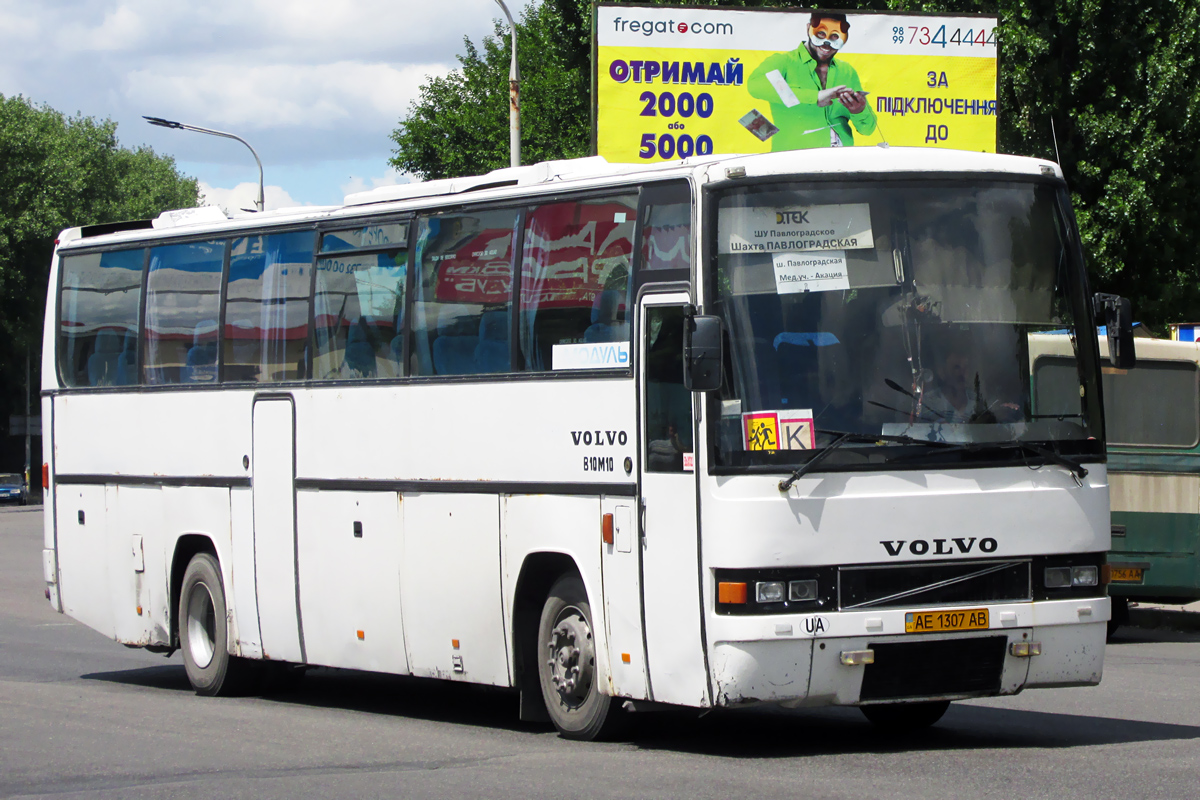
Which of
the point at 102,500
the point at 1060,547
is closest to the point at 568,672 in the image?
the point at 1060,547

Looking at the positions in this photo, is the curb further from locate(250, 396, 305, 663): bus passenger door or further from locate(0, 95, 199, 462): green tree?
locate(0, 95, 199, 462): green tree

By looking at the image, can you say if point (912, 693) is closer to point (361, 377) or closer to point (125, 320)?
point (361, 377)

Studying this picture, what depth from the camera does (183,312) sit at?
46.7 feet

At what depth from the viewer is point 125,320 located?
1490 centimetres

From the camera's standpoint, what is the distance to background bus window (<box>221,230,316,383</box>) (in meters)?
12.9

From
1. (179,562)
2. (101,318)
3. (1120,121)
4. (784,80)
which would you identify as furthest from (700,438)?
(1120,121)

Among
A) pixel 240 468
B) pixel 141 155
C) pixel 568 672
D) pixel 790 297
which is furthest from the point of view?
pixel 141 155

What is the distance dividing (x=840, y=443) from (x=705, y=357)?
0.83 meters

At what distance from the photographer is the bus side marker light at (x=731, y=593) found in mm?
8828

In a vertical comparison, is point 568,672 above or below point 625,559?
below

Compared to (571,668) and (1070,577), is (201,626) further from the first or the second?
(1070,577)

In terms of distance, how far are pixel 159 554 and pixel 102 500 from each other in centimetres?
100

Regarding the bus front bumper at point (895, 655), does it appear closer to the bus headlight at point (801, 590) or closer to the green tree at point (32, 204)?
the bus headlight at point (801, 590)

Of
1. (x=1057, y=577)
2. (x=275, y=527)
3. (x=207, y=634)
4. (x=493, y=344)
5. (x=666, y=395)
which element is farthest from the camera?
(x=207, y=634)
